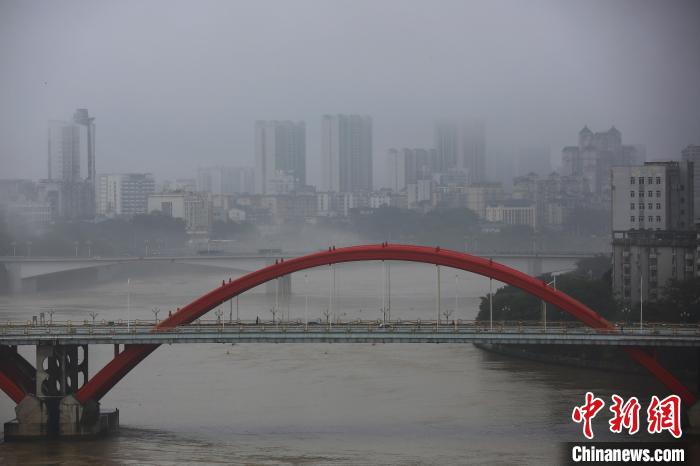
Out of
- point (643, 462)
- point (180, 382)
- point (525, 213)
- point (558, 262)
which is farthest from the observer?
point (525, 213)

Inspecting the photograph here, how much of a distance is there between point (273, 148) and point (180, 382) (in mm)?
71603

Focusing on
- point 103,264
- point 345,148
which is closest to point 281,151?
point 345,148

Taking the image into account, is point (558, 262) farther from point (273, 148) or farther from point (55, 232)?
point (273, 148)

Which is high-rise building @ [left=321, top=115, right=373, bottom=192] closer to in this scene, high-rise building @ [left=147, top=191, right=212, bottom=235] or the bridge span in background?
high-rise building @ [left=147, top=191, right=212, bottom=235]

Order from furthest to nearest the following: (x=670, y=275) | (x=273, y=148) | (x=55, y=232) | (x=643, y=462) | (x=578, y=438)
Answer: (x=273, y=148) < (x=55, y=232) < (x=670, y=275) < (x=578, y=438) < (x=643, y=462)

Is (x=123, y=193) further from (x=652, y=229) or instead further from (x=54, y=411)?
(x=54, y=411)

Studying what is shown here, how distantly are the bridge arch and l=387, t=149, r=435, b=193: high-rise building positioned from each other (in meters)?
69.8

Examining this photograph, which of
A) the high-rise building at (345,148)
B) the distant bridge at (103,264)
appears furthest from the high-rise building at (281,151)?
the distant bridge at (103,264)

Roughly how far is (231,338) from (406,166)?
72.1 meters

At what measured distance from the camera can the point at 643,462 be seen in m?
14.9

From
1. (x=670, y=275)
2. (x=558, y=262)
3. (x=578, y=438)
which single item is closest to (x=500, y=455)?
(x=578, y=438)

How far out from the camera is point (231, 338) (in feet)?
55.9

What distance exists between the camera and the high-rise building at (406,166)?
87812 millimetres

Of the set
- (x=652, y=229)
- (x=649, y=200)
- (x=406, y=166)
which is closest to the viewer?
(x=652, y=229)
